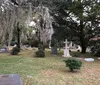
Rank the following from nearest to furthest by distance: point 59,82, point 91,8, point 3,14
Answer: point 59,82
point 3,14
point 91,8

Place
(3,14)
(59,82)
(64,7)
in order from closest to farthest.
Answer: (59,82)
(3,14)
(64,7)

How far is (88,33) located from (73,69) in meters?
9.13

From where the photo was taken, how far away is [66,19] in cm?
1518

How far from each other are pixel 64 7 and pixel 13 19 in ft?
27.2

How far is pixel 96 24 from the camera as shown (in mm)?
13867

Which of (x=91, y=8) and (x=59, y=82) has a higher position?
(x=91, y=8)

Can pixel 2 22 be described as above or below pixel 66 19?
below

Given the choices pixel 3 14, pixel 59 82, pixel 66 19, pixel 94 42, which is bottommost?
pixel 59 82

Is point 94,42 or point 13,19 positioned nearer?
point 13,19

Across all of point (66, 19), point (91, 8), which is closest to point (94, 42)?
point (66, 19)

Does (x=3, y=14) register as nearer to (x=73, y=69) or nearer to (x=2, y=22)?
(x=2, y=22)

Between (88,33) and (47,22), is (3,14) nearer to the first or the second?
(47,22)

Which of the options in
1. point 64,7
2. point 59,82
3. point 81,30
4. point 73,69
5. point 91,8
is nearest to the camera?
point 59,82

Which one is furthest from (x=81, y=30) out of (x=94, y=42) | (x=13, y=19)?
(x=13, y=19)
